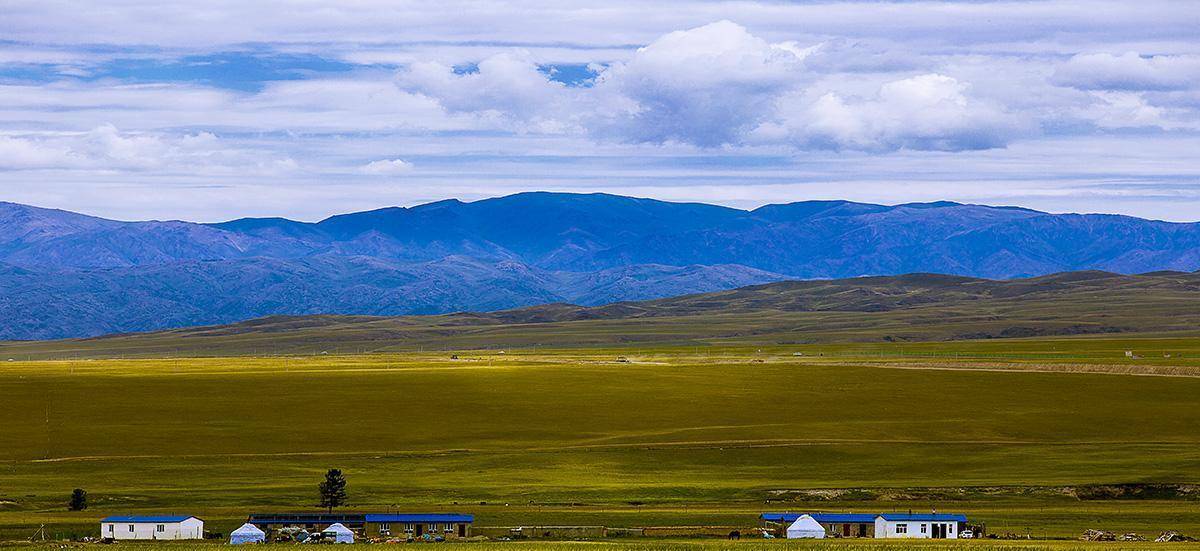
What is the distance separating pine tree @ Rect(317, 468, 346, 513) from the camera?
69.2 m

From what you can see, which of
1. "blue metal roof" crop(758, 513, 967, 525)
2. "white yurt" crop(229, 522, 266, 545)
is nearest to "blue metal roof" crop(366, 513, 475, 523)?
"white yurt" crop(229, 522, 266, 545)

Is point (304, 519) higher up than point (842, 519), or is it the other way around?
point (304, 519)

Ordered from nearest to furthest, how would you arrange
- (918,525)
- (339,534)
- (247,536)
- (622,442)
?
(247,536)
(339,534)
(918,525)
(622,442)

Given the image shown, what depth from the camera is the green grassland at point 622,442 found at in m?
71.5

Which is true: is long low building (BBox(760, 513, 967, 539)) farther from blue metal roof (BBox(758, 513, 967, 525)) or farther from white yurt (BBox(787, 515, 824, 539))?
white yurt (BBox(787, 515, 824, 539))

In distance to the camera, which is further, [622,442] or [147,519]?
[622,442]

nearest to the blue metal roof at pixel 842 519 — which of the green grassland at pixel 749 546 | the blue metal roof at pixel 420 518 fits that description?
the green grassland at pixel 749 546

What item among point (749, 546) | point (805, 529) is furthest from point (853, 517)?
point (749, 546)

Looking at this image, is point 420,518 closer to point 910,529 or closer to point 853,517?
point 853,517

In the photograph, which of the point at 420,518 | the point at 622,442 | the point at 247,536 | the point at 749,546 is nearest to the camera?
the point at 749,546

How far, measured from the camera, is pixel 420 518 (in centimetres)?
6316

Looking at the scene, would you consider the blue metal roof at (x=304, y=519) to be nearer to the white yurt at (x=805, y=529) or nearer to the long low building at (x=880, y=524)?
the long low building at (x=880, y=524)

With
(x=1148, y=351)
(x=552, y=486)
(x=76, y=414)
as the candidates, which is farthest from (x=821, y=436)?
(x=1148, y=351)

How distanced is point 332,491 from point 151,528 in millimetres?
10801
